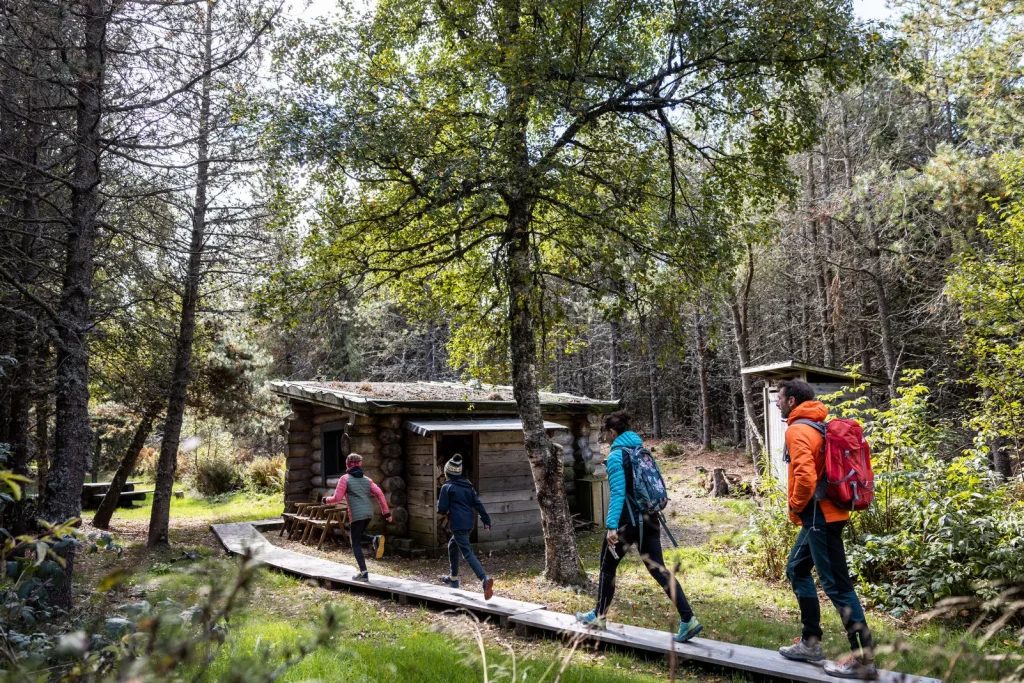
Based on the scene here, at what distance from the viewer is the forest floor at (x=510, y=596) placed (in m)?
5.15

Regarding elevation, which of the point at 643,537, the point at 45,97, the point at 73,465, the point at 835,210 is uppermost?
the point at 835,210

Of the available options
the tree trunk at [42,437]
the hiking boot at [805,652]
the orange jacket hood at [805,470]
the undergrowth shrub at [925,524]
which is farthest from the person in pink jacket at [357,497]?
the undergrowth shrub at [925,524]

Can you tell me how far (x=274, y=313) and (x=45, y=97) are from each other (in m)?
3.74

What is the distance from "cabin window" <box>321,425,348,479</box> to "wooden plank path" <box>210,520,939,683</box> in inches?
155

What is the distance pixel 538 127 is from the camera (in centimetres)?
962

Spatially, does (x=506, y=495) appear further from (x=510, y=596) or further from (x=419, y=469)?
(x=510, y=596)

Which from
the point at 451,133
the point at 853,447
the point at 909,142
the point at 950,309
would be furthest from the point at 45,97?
the point at 909,142

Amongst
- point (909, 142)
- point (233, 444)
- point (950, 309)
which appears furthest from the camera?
point (233, 444)

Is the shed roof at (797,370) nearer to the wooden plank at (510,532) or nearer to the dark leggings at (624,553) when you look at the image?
the wooden plank at (510,532)

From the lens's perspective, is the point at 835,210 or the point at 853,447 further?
the point at 835,210

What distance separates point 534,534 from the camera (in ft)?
43.7

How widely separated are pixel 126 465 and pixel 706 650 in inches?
541

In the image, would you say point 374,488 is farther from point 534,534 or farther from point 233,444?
point 233,444

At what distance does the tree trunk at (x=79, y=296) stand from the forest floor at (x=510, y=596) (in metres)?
1.39
